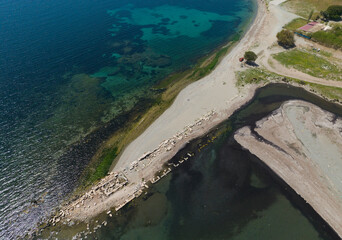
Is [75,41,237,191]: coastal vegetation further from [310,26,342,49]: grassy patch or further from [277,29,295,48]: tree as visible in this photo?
[310,26,342,49]: grassy patch

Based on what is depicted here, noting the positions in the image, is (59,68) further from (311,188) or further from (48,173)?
(311,188)

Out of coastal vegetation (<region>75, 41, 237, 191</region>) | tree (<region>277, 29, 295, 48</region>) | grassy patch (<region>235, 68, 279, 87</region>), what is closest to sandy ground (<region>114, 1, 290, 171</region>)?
coastal vegetation (<region>75, 41, 237, 191</region>)

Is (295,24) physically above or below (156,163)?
above

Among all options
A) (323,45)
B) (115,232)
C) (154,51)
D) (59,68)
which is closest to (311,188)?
(115,232)

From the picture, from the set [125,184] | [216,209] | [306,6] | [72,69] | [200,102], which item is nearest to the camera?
[216,209]

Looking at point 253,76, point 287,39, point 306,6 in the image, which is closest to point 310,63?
point 287,39

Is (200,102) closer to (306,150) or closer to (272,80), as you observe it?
(272,80)
